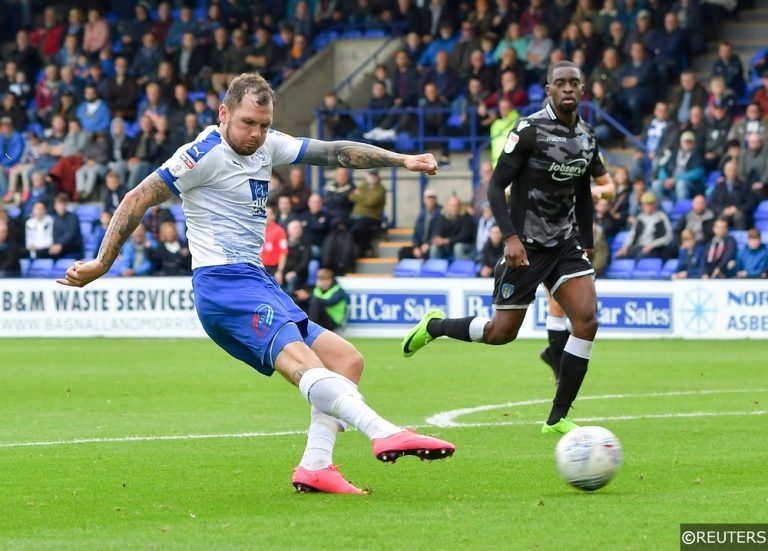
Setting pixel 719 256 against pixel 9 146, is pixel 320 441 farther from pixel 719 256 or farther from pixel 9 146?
pixel 9 146

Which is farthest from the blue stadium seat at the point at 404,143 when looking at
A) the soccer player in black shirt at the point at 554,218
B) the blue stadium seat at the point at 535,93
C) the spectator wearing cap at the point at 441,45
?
the soccer player in black shirt at the point at 554,218

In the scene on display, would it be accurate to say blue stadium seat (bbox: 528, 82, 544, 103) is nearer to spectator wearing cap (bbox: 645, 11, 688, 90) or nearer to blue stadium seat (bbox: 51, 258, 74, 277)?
spectator wearing cap (bbox: 645, 11, 688, 90)

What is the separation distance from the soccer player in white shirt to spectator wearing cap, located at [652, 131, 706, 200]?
16889 millimetres

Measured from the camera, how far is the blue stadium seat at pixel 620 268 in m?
23.0

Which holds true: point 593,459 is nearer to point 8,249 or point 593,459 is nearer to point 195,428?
point 195,428

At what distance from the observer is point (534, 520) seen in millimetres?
6473

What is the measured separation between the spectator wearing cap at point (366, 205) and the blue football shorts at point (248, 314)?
736 inches

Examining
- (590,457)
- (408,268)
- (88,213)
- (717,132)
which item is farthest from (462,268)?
(590,457)

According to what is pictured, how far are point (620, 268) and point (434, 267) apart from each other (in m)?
3.25

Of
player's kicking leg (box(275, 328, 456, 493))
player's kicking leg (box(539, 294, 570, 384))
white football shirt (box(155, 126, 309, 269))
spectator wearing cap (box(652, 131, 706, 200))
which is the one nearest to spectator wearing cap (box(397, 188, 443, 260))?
spectator wearing cap (box(652, 131, 706, 200))

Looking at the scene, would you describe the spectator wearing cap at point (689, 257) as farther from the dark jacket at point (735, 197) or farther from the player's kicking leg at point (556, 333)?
the player's kicking leg at point (556, 333)

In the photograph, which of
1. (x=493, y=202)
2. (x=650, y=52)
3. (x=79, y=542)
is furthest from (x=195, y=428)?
(x=650, y=52)

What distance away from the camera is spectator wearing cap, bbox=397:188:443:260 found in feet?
82.5

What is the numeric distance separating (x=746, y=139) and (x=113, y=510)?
18.2 m
